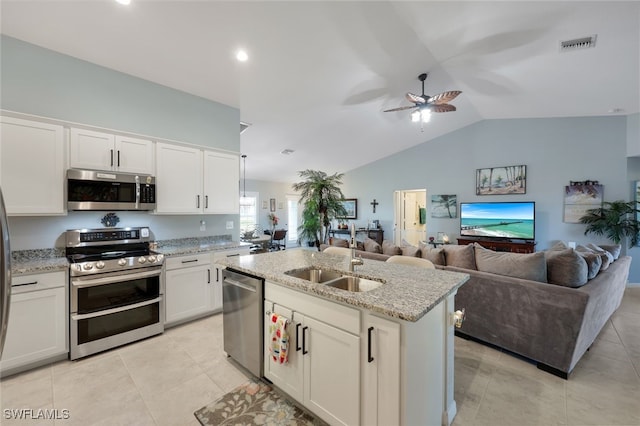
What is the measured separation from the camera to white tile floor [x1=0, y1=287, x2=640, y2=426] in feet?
5.97

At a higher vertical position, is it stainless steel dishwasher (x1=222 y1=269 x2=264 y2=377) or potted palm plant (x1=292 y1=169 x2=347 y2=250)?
potted palm plant (x1=292 y1=169 x2=347 y2=250)

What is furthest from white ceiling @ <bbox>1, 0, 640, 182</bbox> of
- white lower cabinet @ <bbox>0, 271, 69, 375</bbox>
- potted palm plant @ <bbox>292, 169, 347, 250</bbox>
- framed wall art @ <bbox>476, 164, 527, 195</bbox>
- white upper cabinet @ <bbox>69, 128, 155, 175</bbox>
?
white lower cabinet @ <bbox>0, 271, 69, 375</bbox>

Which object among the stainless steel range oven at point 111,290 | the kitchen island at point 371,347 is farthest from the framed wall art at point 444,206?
the stainless steel range oven at point 111,290

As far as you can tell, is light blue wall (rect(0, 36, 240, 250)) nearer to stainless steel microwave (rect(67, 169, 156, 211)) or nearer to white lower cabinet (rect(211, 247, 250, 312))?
stainless steel microwave (rect(67, 169, 156, 211))

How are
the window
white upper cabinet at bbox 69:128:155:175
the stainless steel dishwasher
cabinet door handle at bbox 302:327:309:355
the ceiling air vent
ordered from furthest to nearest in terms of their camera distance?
the window, the ceiling air vent, white upper cabinet at bbox 69:128:155:175, the stainless steel dishwasher, cabinet door handle at bbox 302:327:309:355

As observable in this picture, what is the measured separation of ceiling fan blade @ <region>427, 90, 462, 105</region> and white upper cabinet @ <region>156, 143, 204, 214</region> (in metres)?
3.27

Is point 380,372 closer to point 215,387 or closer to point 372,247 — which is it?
point 215,387

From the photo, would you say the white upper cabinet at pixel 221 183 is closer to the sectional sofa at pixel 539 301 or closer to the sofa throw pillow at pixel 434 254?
the sofa throw pillow at pixel 434 254

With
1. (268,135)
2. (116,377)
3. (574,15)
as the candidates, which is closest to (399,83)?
(574,15)

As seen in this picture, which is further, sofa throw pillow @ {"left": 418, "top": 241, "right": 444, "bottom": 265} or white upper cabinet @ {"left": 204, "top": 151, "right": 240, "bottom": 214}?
white upper cabinet @ {"left": 204, "top": 151, "right": 240, "bottom": 214}

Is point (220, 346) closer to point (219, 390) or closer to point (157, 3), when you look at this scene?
point (219, 390)

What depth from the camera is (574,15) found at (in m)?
2.63

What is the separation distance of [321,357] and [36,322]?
249 cm

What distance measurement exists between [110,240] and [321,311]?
103 inches
